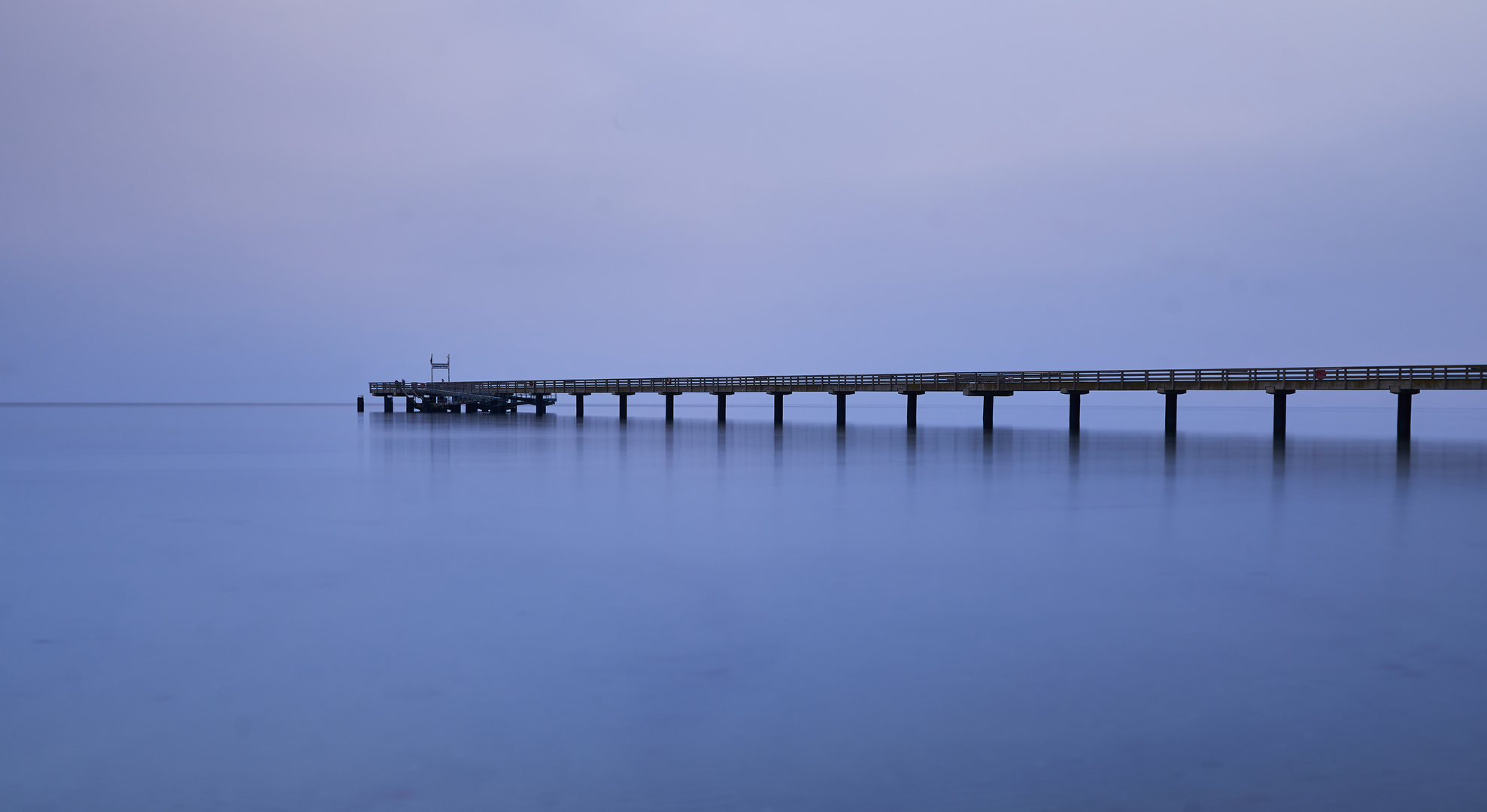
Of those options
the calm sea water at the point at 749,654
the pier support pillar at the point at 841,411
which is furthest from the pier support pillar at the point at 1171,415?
the calm sea water at the point at 749,654

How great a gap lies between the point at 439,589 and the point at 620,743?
6.56 meters

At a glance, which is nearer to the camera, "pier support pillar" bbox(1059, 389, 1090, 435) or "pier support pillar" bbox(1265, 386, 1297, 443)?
"pier support pillar" bbox(1265, 386, 1297, 443)

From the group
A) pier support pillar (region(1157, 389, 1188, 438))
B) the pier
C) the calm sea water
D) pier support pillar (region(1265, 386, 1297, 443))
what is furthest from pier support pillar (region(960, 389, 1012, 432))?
the calm sea water

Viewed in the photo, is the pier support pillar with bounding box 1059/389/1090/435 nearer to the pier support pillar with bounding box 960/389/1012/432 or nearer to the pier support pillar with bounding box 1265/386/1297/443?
the pier support pillar with bounding box 960/389/1012/432

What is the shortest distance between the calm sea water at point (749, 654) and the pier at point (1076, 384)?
17.6m

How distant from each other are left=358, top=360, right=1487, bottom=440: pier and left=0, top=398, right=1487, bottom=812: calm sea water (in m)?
17.6

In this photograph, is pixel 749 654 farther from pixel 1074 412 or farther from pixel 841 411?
pixel 841 411

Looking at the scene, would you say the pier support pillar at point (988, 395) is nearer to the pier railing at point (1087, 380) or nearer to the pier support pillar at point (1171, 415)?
the pier railing at point (1087, 380)

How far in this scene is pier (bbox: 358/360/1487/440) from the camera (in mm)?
38156

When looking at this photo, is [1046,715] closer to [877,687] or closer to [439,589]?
[877,687]

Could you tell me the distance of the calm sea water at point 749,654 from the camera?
21.7 feet

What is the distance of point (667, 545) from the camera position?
676 inches

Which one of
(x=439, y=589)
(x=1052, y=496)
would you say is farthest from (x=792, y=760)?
(x=1052, y=496)

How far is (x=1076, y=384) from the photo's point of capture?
149 ft
